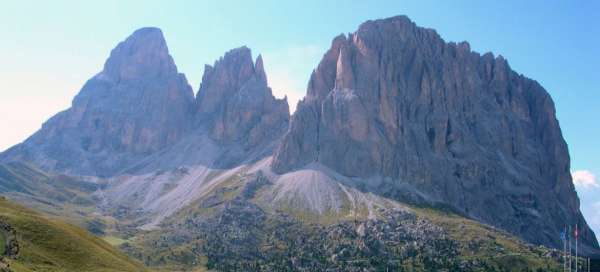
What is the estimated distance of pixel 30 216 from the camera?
379 feet

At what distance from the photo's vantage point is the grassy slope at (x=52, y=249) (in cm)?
9969

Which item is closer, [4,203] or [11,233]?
[11,233]

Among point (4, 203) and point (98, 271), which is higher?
point (4, 203)

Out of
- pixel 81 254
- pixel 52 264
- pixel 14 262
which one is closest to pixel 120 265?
pixel 81 254

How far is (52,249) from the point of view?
106 m

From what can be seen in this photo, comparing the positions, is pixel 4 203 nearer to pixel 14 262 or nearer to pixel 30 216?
pixel 30 216

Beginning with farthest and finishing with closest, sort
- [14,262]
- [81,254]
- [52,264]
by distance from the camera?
1. [81,254]
2. [52,264]
3. [14,262]

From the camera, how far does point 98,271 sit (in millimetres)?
104625

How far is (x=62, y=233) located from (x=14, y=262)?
19.5 meters

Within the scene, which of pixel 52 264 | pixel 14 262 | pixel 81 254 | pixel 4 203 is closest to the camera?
pixel 14 262

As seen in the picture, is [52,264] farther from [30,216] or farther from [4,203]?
[4,203]

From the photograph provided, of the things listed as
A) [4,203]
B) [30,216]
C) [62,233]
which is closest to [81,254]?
[62,233]

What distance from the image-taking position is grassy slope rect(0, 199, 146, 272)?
99.7m

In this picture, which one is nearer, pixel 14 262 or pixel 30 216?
pixel 14 262
